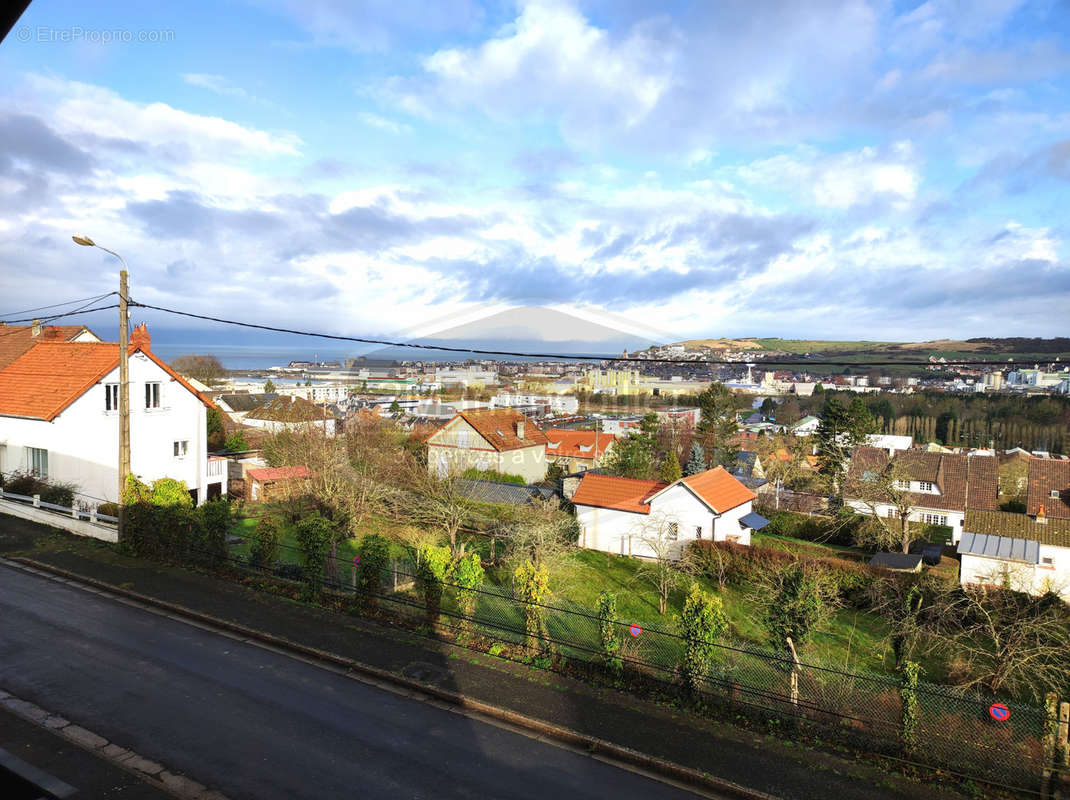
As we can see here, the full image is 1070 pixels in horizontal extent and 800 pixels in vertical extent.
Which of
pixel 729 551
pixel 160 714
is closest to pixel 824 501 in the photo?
pixel 729 551

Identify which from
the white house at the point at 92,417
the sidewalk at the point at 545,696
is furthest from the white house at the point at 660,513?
the white house at the point at 92,417

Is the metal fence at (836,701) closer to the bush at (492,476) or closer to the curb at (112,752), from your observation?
the curb at (112,752)

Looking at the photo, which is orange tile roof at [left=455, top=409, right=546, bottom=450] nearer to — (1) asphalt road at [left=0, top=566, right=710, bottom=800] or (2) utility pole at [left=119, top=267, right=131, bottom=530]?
(2) utility pole at [left=119, top=267, right=131, bottom=530]

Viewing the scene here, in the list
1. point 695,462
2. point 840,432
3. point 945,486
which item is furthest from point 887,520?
point 840,432

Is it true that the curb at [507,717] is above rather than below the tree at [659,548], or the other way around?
above

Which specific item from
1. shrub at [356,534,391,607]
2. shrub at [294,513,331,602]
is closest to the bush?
shrub at [294,513,331,602]

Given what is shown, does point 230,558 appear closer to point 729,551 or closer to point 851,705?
point 851,705

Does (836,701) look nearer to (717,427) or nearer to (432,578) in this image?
(432,578)
